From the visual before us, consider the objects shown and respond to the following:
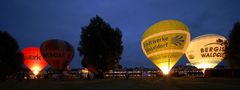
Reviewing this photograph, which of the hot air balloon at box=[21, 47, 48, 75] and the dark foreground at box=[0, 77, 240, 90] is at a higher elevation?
the hot air balloon at box=[21, 47, 48, 75]

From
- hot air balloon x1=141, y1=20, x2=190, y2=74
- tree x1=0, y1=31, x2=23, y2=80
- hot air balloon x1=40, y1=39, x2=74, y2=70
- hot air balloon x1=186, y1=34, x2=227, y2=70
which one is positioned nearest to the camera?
hot air balloon x1=141, y1=20, x2=190, y2=74

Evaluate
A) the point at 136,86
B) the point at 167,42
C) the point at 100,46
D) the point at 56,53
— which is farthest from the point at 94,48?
the point at 136,86

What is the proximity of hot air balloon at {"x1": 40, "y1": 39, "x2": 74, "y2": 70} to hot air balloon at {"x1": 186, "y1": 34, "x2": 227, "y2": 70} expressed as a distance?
86.1ft

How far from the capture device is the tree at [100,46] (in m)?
61.5

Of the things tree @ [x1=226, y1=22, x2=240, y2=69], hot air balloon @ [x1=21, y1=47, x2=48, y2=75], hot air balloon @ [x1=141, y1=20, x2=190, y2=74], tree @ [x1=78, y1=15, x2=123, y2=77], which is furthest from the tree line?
tree @ [x1=226, y1=22, x2=240, y2=69]

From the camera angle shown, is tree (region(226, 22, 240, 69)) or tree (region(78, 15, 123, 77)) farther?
tree (region(78, 15, 123, 77))

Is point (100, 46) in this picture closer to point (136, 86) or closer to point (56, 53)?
point (56, 53)

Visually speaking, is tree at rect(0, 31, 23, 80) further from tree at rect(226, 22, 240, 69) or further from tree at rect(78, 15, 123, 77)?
tree at rect(226, 22, 240, 69)

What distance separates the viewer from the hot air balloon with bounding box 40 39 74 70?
65.4 meters

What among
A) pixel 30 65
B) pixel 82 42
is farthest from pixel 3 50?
pixel 30 65

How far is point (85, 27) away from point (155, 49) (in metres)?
17.1

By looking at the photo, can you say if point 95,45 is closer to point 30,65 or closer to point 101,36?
point 101,36

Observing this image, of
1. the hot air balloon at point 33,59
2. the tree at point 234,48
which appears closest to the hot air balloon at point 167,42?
the tree at point 234,48

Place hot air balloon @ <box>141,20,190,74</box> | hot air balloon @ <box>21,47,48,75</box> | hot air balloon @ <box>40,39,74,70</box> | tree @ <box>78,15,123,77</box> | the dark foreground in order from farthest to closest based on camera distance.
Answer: hot air balloon @ <box>21,47,48,75</box> → hot air balloon @ <box>40,39,74,70</box> → tree @ <box>78,15,123,77</box> → hot air balloon @ <box>141,20,190,74</box> → the dark foreground
